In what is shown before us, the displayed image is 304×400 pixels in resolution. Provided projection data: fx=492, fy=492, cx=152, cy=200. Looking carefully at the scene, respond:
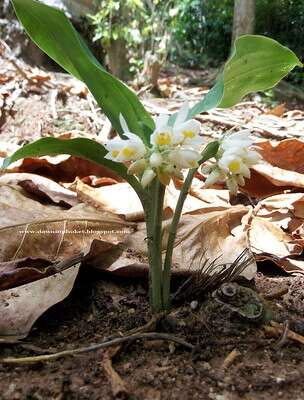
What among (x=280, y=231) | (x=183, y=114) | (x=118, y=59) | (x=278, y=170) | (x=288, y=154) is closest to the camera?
(x=183, y=114)

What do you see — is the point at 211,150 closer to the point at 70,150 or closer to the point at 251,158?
the point at 251,158

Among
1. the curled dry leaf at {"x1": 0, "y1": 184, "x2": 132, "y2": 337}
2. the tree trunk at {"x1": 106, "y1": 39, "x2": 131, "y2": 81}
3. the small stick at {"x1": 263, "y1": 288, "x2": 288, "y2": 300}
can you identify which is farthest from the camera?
the tree trunk at {"x1": 106, "y1": 39, "x2": 131, "y2": 81}

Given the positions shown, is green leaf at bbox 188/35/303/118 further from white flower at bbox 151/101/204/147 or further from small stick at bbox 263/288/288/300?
small stick at bbox 263/288/288/300

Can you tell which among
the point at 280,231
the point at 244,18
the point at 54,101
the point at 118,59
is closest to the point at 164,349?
the point at 280,231

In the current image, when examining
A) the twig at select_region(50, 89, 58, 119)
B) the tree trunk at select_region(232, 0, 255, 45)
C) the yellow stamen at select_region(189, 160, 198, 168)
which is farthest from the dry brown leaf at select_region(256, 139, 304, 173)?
the tree trunk at select_region(232, 0, 255, 45)

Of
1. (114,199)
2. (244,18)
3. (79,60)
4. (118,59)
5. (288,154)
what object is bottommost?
(114,199)

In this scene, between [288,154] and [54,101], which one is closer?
[288,154]

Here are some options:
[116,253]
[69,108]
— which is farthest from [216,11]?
[116,253]

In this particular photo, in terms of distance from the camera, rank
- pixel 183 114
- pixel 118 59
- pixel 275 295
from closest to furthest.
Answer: pixel 183 114, pixel 275 295, pixel 118 59
